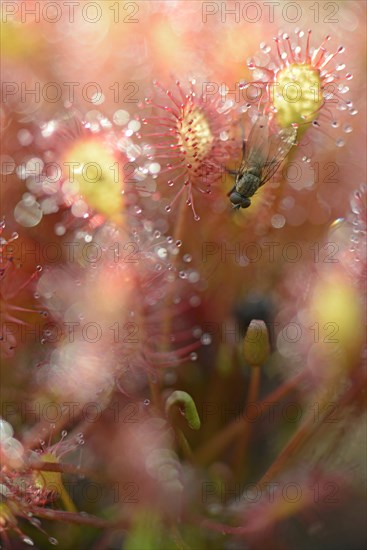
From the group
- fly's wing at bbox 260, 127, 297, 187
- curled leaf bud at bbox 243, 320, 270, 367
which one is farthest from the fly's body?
curled leaf bud at bbox 243, 320, 270, 367

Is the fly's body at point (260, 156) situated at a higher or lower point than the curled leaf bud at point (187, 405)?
higher

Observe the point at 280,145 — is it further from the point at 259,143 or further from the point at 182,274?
the point at 182,274

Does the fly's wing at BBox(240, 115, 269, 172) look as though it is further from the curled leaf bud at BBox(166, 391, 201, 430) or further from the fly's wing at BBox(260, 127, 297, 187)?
the curled leaf bud at BBox(166, 391, 201, 430)

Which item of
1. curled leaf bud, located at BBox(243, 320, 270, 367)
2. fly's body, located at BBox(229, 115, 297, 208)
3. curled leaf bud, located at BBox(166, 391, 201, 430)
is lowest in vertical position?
curled leaf bud, located at BBox(166, 391, 201, 430)

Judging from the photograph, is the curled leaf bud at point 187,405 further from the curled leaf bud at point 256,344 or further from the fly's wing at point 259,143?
the fly's wing at point 259,143

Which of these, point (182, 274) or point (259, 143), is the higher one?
point (259, 143)

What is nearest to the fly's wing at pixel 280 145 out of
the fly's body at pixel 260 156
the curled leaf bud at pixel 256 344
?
the fly's body at pixel 260 156

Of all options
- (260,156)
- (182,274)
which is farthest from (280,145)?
(182,274)

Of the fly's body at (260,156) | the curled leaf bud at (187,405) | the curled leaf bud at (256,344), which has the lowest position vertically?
the curled leaf bud at (187,405)
